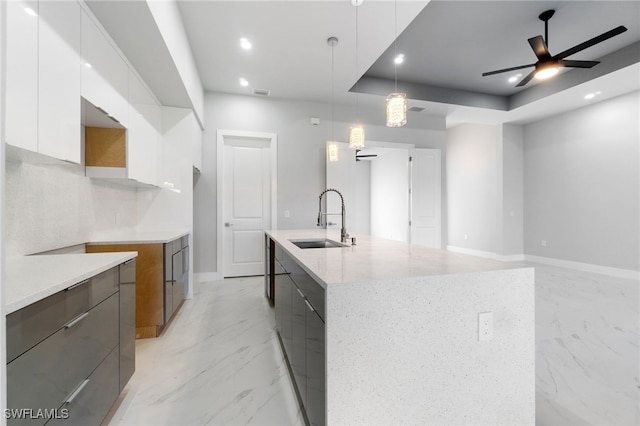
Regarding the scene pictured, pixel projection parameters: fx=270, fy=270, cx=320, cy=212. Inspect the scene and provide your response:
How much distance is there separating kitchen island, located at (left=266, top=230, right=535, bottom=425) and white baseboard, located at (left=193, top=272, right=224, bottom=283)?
3283 mm

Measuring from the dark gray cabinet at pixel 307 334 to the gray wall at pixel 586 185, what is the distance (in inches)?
223

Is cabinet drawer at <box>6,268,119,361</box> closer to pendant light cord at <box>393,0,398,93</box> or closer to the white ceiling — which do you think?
the white ceiling

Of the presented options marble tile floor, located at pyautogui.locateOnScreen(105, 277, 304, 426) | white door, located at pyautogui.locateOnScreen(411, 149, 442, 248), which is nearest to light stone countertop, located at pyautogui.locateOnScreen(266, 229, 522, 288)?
marble tile floor, located at pyautogui.locateOnScreen(105, 277, 304, 426)

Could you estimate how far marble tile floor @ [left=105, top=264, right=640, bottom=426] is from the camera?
1.51m

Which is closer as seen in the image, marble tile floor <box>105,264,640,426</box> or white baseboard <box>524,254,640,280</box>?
marble tile floor <box>105,264,640,426</box>

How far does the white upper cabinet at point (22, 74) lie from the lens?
1.14 meters

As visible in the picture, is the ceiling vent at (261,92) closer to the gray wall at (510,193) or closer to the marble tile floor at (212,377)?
the marble tile floor at (212,377)

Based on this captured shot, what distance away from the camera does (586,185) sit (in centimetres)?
483

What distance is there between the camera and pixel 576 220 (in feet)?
16.4

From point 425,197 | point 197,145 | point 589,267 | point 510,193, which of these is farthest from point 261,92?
point 589,267

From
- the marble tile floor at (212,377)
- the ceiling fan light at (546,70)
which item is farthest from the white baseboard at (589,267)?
the marble tile floor at (212,377)

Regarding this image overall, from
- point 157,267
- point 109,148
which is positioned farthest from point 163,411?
point 109,148

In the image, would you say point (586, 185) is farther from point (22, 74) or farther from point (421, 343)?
point (22, 74)

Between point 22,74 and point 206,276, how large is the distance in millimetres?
3444
